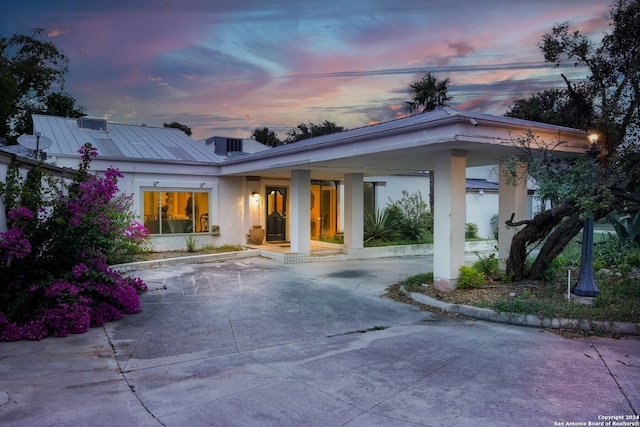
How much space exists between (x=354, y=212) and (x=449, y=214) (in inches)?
262

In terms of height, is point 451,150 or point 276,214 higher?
point 451,150

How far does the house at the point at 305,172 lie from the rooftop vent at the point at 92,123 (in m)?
0.05

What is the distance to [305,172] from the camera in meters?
13.0

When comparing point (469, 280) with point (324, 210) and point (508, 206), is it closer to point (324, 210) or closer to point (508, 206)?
point (508, 206)

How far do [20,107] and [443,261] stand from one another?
28075mm

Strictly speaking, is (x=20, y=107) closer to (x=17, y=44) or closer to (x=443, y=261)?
(x=17, y=44)

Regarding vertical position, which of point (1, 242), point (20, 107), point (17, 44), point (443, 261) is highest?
point (17, 44)

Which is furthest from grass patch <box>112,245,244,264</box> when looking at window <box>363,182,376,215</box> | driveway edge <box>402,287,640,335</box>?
driveway edge <box>402,287,640,335</box>

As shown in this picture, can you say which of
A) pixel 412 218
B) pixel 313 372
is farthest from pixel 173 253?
pixel 313 372

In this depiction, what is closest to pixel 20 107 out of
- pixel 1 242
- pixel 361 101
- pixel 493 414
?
pixel 361 101

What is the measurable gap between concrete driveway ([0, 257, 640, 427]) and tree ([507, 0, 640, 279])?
2.31 m

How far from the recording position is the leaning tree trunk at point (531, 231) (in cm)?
739

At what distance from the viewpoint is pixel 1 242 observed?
5.47m

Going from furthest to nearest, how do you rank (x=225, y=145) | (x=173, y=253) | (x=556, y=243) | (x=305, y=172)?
(x=225, y=145), (x=173, y=253), (x=305, y=172), (x=556, y=243)
